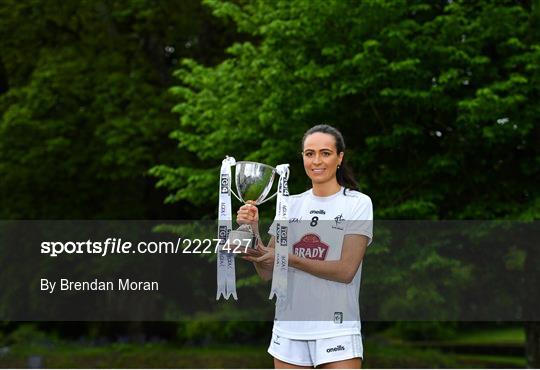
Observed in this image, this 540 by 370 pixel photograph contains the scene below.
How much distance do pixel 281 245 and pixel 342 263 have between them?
28 centimetres

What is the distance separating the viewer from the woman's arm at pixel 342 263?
4.05 m

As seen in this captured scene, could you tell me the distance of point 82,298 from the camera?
86.3 feet

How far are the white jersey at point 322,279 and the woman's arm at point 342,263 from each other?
4cm

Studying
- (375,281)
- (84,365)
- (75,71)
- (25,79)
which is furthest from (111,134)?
(375,281)

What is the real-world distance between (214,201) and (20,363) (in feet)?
22.3

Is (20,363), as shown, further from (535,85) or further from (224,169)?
(224,169)

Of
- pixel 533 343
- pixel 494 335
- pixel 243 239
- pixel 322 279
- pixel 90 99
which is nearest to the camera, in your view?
pixel 243 239

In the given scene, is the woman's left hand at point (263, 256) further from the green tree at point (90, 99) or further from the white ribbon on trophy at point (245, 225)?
the green tree at point (90, 99)

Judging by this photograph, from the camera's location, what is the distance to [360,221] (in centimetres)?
410

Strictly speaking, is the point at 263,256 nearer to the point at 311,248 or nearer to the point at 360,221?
the point at 311,248

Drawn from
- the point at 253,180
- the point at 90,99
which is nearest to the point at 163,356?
the point at 90,99

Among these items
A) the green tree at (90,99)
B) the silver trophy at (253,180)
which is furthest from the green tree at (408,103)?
the silver trophy at (253,180)

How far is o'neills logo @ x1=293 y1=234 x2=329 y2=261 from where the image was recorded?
417 centimetres

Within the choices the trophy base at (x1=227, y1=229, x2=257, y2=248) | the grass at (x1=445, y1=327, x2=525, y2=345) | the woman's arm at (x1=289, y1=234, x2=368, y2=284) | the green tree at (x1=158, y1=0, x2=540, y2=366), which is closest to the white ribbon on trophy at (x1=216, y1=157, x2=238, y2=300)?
the trophy base at (x1=227, y1=229, x2=257, y2=248)
